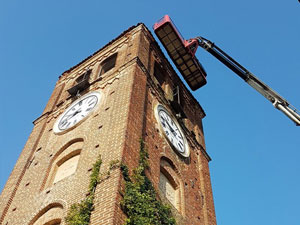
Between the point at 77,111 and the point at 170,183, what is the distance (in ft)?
14.8

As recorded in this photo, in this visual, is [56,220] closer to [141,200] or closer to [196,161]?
[141,200]

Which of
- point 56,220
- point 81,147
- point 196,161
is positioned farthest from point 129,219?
point 196,161

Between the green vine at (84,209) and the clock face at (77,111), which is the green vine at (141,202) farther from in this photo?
the clock face at (77,111)

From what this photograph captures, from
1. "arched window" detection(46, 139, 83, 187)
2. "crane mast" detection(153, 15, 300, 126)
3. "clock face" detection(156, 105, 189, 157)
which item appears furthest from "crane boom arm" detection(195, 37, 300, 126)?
"arched window" detection(46, 139, 83, 187)

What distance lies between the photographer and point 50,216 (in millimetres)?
9984

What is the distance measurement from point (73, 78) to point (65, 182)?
9.12 m

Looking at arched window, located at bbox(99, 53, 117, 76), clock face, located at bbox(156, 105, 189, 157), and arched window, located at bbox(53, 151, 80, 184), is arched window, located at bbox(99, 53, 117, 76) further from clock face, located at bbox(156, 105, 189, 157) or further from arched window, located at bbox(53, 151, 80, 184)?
arched window, located at bbox(53, 151, 80, 184)

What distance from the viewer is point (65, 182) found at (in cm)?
1055

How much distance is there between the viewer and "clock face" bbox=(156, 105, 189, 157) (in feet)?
45.4

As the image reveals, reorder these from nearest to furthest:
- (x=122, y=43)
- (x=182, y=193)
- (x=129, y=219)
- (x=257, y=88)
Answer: (x=129, y=219) < (x=182, y=193) < (x=257, y=88) < (x=122, y=43)

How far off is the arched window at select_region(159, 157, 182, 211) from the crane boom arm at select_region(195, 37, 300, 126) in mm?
4295

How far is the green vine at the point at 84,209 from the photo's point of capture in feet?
27.7

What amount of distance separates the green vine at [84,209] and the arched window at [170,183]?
2.85 meters

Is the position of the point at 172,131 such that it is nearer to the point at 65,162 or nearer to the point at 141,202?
the point at 65,162
